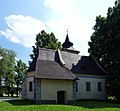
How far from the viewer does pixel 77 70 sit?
38031 millimetres

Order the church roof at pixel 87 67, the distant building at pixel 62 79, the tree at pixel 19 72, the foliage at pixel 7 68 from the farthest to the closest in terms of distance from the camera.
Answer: the tree at pixel 19 72 → the foliage at pixel 7 68 → the church roof at pixel 87 67 → the distant building at pixel 62 79

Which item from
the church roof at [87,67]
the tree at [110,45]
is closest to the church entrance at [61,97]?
the church roof at [87,67]

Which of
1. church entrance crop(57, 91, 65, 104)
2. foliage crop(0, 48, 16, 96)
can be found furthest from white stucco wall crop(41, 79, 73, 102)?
foliage crop(0, 48, 16, 96)

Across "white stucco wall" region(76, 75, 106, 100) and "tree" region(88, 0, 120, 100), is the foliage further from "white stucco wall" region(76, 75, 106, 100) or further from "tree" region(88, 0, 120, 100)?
"white stucco wall" region(76, 75, 106, 100)

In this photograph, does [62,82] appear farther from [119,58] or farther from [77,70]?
[119,58]

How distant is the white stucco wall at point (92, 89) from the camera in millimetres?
38219

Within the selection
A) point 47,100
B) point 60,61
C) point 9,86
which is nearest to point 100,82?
point 60,61

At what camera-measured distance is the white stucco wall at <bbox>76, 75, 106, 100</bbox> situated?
125 ft

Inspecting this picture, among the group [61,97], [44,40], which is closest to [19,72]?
[44,40]

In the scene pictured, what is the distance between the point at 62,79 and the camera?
107 feet

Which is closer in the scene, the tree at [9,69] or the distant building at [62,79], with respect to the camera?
the distant building at [62,79]

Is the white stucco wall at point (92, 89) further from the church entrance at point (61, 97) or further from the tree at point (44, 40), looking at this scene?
the tree at point (44, 40)

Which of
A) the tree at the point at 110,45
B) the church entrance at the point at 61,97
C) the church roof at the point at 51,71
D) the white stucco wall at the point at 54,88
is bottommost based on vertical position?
the church entrance at the point at 61,97

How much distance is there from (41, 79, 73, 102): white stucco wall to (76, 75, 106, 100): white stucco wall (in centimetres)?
461
